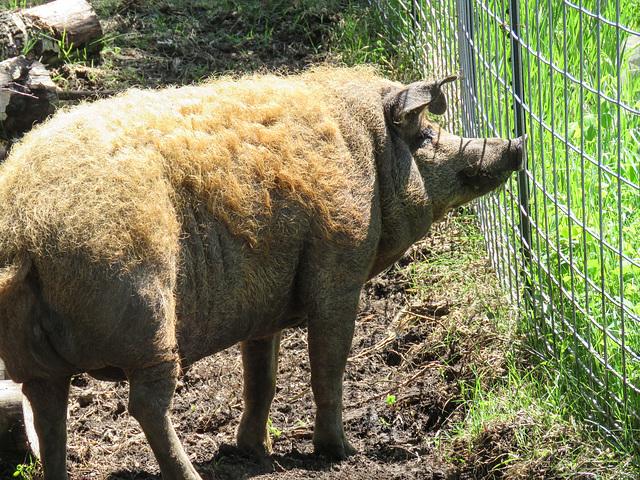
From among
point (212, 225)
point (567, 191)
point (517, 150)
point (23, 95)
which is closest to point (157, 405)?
point (212, 225)

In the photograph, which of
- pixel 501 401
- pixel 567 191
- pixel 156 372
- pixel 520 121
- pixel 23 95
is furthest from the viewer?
pixel 23 95

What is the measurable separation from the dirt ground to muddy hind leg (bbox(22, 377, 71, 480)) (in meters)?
0.59

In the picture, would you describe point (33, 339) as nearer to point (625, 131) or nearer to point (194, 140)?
point (194, 140)

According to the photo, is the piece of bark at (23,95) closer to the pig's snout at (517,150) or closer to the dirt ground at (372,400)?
the dirt ground at (372,400)

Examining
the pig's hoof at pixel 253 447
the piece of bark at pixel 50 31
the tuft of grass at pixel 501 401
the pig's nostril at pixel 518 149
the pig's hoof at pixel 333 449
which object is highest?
the piece of bark at pixel 50 31

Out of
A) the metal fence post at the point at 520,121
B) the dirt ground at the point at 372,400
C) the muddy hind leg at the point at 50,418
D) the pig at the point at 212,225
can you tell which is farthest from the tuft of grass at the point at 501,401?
the muddy hind leg at the point at 50,418

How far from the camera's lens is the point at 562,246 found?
15.2ft

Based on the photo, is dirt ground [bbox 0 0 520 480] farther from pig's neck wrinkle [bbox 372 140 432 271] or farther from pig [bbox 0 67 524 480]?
pig's neck wrinkle [bbox 372 140 432 271]

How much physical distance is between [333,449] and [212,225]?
4.56 ft

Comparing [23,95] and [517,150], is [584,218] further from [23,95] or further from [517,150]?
[23,95]

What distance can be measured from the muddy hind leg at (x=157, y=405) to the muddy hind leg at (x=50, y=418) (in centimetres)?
35

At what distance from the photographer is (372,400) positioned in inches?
182

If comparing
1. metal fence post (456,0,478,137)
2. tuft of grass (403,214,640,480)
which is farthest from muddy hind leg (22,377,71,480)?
metal fence post (456,0,478,137)

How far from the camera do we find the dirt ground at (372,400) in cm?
400
